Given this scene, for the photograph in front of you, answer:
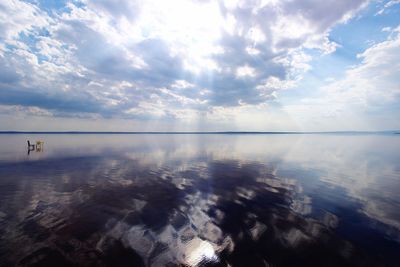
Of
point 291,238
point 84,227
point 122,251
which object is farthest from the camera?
point 84,227

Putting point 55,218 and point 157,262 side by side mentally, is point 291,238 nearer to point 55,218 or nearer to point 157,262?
point 157,262

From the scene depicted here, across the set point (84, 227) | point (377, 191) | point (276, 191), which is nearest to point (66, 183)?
point (84, 227)

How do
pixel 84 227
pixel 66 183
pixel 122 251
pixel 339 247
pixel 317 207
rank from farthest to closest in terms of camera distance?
pixel 66 183
pixel 317 207
pixel 84 227
pixel 339 247
pixel 122 251

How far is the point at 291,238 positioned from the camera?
10992mm

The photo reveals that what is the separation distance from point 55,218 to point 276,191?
16809 mm

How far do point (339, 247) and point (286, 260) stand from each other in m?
3.18

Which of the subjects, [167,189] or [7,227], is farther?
[167,189]

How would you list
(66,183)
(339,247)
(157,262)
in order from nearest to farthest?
(157,262), (339,247), (66,183)

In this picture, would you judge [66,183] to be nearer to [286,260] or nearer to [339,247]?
[286,260]

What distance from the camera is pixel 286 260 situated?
359 inches

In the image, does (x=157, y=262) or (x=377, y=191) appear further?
(x=377, y=191)

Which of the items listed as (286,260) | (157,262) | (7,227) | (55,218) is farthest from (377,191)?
(7,227)

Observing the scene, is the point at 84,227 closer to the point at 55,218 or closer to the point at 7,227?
the point at 55,218

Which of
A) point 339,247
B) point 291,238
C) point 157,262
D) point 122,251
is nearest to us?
point 157,262
